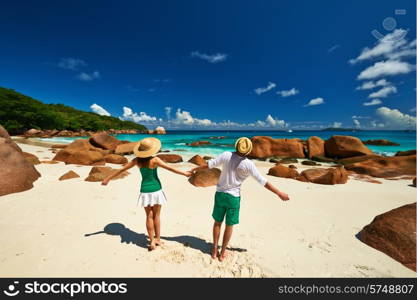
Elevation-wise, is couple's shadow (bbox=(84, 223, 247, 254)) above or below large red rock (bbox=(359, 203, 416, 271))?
below

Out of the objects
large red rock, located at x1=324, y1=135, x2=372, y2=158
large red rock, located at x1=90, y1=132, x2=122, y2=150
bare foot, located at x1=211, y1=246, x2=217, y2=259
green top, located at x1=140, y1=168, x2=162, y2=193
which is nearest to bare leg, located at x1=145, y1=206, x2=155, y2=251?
green top, located at x1=140, y1=168, x2=162, y2=193

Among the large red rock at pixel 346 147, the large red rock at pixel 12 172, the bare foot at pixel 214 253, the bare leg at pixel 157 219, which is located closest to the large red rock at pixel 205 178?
the bare leg at pixel 157 219

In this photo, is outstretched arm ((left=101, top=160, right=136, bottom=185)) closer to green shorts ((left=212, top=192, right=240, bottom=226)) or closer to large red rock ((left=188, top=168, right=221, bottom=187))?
green shorts ((left=212, top=192, right=240, bottom=226))

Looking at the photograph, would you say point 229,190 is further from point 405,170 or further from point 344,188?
point 405,170

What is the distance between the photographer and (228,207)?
2430 mm

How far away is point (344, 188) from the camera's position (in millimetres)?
6734

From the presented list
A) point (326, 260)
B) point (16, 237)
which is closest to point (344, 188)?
point (326, 260)

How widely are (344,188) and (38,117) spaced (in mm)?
56173

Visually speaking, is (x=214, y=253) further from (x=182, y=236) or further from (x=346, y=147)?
(x=346, y=147)

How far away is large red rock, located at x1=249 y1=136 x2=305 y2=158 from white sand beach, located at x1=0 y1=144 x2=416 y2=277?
1295 cm

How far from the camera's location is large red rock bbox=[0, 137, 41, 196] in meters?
4.64

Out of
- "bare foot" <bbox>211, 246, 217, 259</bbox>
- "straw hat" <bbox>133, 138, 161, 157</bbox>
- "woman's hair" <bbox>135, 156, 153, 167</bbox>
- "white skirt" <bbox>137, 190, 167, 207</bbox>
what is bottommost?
"bare foot" <bbox>211, 246, 217, 259</bbox>

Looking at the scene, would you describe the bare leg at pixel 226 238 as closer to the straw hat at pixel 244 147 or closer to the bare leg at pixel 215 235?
the bare leg at pixel 215 235

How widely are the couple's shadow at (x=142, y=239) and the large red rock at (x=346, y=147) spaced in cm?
1790
